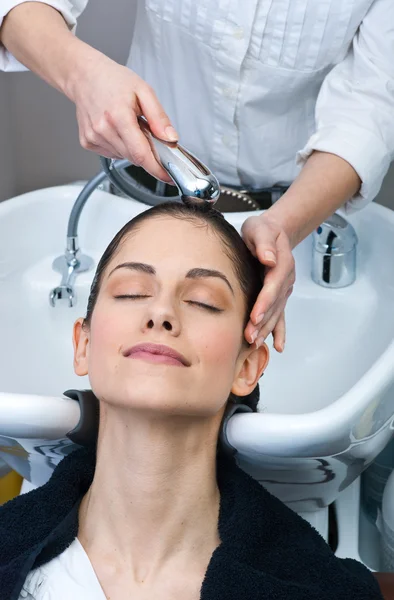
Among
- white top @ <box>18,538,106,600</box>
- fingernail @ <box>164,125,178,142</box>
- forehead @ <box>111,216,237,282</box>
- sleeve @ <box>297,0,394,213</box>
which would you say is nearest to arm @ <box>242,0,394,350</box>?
sleeve @ <box>297,0,394,213</box>

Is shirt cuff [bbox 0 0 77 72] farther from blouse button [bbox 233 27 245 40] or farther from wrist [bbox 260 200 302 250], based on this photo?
wrist [bbox 260 200 302 250]

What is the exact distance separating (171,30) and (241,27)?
0.14m

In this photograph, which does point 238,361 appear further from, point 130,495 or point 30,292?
point 30,292

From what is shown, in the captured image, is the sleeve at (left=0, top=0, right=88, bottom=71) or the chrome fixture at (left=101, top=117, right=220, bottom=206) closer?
the chrome fixture at (left=101, top=117, right=220, bottom=206)

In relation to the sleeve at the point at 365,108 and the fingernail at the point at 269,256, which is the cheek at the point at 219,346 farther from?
the sleeve at the point at 365,108

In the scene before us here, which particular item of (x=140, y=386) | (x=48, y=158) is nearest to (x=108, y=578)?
(x=140, y=386)

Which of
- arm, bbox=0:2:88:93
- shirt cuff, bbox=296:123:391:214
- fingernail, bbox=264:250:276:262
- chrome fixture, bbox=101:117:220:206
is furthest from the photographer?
shirt cuff, bbox=296:123:391:214

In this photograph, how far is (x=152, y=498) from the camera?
100cm

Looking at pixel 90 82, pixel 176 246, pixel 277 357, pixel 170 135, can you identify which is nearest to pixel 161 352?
pixel 176 246

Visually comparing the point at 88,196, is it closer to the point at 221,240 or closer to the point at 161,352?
the point at 221,240

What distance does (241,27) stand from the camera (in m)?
1.33

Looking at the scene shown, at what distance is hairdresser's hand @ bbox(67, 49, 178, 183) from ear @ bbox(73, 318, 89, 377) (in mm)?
242

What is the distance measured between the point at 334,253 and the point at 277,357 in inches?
8.1

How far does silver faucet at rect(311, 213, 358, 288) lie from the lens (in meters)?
1.36
